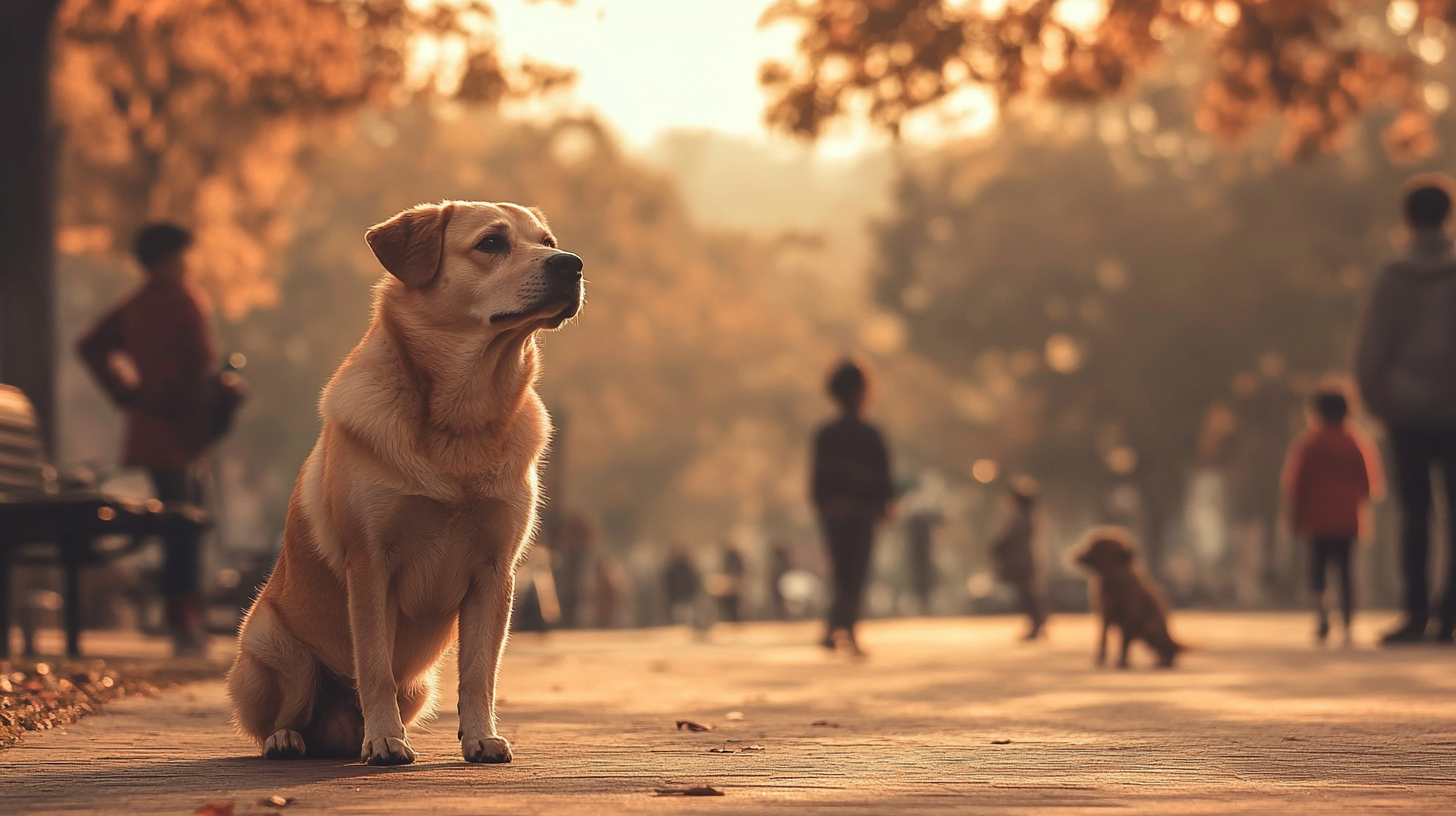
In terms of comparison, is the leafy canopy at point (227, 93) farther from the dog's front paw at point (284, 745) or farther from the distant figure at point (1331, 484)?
the dog's front paw at point (284, 745)

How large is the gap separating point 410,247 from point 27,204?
8.79m

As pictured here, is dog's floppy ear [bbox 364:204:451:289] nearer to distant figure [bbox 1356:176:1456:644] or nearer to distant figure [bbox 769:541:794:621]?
distant figure [bbox 1356:176:1456:644]

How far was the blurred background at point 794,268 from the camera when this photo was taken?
18.9 metres

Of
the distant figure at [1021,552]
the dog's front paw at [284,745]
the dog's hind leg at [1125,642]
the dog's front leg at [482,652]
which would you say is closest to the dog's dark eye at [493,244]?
the dog's front leg at [482,652]

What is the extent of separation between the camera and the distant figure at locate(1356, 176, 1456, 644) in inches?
523

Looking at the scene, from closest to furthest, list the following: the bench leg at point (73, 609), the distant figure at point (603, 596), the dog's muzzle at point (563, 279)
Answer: the dog's muzzle at point (563, 279)
the bench leg at point (73, 609)
the distant figure at point (603, 596)

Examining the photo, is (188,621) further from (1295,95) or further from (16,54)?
(1295,95)

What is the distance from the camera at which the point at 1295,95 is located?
58.4 feet

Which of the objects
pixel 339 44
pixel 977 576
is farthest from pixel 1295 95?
pixel 977 576

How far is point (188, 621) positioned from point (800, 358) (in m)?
42.9

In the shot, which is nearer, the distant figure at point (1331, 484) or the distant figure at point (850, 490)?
the distant figure at point (850, 490)

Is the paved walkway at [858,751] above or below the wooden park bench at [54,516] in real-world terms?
below

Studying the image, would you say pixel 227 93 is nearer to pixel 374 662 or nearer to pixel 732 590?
pixel 732 590

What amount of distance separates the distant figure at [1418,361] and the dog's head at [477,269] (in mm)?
9031
